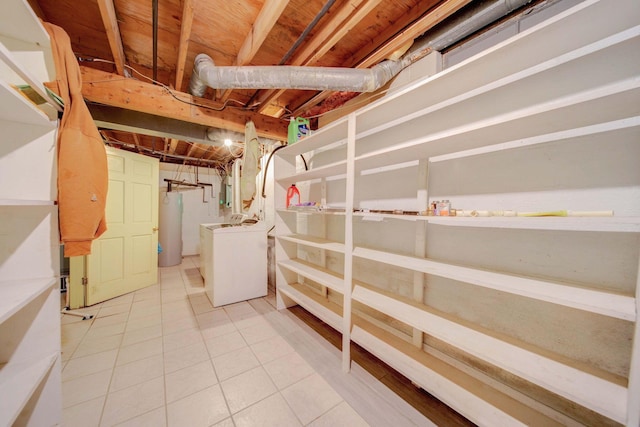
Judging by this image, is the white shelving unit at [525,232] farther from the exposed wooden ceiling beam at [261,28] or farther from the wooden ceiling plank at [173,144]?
the wooden ceiling plank at [173,144]

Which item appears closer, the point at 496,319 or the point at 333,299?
the point at 496,319

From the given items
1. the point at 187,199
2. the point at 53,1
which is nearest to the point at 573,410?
the point at 53,1

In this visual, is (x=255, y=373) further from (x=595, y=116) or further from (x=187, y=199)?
(x=187, y=199)

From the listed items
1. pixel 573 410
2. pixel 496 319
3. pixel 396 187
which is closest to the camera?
pixel 573 410

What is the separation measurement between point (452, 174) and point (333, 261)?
1.39 meters

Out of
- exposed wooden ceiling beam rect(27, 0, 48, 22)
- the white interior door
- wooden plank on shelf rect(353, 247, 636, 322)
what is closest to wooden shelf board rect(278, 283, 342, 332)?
wooden plank on shelf rect(353, 247, 636, 322)

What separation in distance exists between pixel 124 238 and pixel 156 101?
6.65 feet

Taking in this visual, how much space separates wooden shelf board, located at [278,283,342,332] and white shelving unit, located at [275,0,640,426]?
0.87 ft

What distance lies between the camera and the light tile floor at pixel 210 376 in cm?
125

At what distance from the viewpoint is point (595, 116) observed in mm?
892

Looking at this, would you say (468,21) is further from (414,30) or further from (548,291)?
(548,291)

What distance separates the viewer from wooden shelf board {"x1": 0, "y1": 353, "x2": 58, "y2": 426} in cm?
77

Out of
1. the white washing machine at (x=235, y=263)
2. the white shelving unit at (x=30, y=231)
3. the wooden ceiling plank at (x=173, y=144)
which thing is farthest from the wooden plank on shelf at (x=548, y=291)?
the wooden ceiling plank at (x=173, y=144)

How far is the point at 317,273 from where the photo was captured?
2072 mm
